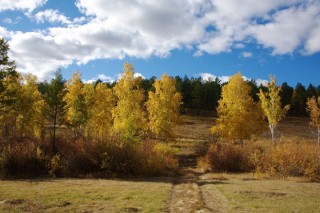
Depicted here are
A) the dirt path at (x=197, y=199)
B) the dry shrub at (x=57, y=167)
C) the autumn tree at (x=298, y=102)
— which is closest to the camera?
the dirt path at (x=197, y=199)

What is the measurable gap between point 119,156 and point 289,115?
3871 inches

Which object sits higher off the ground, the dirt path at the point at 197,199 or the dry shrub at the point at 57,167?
the dry shrub at the point at 57,167

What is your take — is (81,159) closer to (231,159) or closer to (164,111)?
(231,159)

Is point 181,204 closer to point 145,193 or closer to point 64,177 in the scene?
point 145,193

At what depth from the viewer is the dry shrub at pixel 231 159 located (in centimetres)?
3634

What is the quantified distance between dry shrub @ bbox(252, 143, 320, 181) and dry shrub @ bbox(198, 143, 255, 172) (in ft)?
8.99

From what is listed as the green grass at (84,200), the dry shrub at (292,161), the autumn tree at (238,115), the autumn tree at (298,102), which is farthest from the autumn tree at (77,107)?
the autumn tree at (298,102)

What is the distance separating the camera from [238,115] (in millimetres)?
45375

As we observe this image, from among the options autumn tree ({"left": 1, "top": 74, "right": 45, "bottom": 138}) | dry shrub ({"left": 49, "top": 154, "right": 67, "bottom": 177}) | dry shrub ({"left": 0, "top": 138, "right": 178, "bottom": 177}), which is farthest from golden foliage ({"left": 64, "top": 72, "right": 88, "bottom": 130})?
dry shrub ({"left": 49, "top": 154, "right": 67, "bottom": 177})

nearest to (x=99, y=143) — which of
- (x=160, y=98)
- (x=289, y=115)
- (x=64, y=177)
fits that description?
(x=64, y=177)

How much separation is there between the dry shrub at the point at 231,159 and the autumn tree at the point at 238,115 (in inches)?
294

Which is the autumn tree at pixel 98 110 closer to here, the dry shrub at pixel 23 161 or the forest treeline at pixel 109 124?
the forest treeline at pixel 109 124

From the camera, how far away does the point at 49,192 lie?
19.4 meters

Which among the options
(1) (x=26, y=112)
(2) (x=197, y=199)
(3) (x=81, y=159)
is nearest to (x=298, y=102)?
(1) (x=26, y=112)
